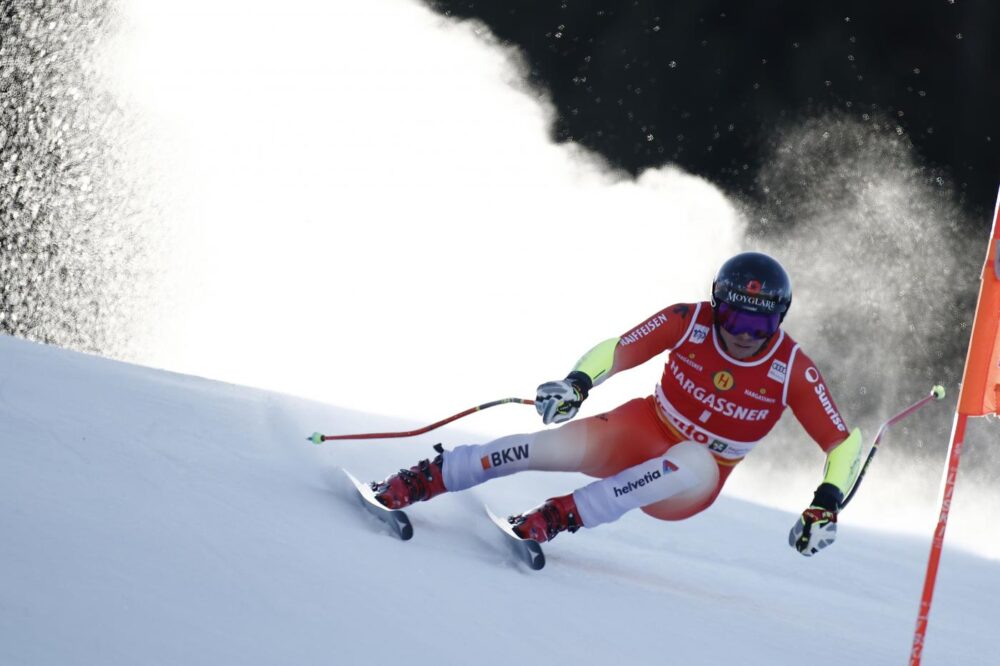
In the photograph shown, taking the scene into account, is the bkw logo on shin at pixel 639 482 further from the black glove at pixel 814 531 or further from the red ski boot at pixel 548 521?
the black glove at pixel 814 531

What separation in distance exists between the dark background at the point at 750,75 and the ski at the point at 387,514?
372 inches

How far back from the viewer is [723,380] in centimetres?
401

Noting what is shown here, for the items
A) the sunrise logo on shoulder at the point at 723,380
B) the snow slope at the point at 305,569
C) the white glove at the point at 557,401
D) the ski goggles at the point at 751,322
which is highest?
the ski goggles at the point at 751,322

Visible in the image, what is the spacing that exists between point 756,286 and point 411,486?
142 cm

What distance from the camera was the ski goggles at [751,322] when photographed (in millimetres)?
3866

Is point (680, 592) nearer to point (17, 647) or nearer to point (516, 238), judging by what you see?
point (17, 647)

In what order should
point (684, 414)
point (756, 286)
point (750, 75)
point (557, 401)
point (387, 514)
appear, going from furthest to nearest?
1. point (750, 75)
2. point (684, 414)
3. point (756, 286)
4. point (557, 401)
5. point (387, 514)

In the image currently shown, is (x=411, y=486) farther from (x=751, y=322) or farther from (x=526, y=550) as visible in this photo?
(x=751, y=322)

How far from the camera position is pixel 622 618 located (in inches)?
126

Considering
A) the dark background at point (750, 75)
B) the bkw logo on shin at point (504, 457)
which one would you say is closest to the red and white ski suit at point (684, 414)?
the bkw logo on shin at point (504, 457)

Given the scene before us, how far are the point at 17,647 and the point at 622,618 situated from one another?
6.06 ft

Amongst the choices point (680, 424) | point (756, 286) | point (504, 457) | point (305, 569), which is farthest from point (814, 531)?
point (305, 569)

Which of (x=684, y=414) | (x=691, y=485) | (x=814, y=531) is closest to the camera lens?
(x=814, y=531)

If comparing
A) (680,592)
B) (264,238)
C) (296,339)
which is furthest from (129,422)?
(264,238)
